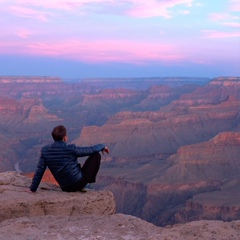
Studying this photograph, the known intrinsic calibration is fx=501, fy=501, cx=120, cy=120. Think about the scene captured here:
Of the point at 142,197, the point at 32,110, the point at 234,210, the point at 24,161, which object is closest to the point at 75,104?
the point at 32,110

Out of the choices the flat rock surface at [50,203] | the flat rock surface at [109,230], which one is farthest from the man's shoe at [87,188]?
the flat rock surface at [109,230]

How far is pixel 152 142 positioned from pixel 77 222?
313 ft

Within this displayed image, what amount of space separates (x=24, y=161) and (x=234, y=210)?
56.2 metres

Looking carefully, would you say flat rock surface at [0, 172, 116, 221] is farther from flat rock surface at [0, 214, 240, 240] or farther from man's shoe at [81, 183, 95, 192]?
flat rock surface at [0, 214, 240, 240]

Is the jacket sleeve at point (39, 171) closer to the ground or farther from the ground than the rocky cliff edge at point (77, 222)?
farther from the ground

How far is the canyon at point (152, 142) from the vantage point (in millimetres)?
57938

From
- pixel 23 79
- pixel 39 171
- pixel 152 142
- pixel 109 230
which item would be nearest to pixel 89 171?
pixel 39 171

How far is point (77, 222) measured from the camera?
753 centimetres

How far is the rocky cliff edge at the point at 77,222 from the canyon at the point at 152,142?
11607 millimetres

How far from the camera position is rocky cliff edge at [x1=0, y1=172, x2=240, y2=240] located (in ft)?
22.5

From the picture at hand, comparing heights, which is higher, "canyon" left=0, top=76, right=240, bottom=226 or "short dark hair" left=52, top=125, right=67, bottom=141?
"short dark hair" left=52, top=125, right=67, bottom=141

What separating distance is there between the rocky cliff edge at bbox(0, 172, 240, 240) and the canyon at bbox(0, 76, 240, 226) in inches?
457

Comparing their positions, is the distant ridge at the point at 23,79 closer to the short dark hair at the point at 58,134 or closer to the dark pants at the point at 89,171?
the dark pants at the point at 89,171

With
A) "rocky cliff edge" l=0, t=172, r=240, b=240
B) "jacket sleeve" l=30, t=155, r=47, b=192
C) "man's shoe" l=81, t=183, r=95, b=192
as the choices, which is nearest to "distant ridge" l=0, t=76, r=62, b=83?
"man's shoe" l=81, t=183, r=95, b=192
